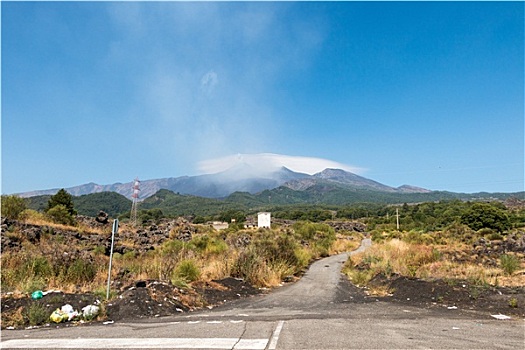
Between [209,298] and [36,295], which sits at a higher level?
[36,295]

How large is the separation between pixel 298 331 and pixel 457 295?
5958 mm

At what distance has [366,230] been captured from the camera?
269 ft

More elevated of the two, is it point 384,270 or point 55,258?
point 55,258

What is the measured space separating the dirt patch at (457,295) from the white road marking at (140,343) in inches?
242

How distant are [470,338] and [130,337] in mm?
5686

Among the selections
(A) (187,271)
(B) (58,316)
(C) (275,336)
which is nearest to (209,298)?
(A) (187,271)

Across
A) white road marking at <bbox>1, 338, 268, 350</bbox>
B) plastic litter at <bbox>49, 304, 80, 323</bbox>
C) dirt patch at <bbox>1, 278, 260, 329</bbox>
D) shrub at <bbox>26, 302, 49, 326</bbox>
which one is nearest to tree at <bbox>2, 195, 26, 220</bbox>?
dirt patch at <bbox>1, 278, 260, 329</bbox>

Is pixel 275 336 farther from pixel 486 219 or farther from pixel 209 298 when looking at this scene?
pixel 486 219

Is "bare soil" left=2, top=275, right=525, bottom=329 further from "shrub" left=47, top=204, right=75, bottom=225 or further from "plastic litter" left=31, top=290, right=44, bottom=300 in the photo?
"shrub" left=47, top=204, right=75, bottom=225

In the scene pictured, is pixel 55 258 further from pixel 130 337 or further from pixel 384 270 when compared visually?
pixel 384 270

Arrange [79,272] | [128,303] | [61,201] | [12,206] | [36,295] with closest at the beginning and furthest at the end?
[36,295] < [128,303] < [79,272] < [12,206] < [61,201]

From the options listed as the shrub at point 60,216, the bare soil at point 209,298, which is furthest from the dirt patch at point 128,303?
the shrub at point 60,216

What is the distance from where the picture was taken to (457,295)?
32.7 feet

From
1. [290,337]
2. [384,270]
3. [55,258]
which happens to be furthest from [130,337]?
[384,270]
